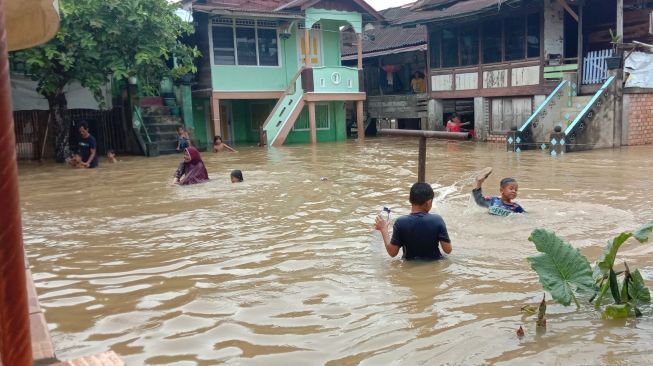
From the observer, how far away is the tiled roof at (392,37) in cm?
2666

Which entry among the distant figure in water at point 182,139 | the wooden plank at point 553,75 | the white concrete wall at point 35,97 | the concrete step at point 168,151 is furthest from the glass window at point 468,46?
the white concrete wall at point 35,97

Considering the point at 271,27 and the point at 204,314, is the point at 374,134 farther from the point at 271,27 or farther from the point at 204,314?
the point at 204,314

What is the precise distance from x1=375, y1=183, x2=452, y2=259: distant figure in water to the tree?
1201 centimetres

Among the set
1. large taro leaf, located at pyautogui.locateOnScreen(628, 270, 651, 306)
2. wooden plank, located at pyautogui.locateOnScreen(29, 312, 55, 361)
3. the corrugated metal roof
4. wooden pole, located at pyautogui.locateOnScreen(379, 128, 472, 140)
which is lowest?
large taro leaf, located at pyautogui.locateOnScreen(628, 270, 651, 306)

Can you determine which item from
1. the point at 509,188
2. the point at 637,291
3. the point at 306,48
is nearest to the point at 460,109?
the point at 306,48

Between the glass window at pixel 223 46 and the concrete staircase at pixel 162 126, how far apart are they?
2.62 metres

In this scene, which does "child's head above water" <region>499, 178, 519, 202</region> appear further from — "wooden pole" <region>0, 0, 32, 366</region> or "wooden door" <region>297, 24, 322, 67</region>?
"wooden door" <region>297, 24, 322, 67</region>

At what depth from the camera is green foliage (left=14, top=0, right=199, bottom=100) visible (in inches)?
584

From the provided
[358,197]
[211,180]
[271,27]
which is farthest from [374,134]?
[358,197]

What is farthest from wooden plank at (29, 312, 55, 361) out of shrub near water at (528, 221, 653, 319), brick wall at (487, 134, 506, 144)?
brick wall at (487, 134, 506, 144)

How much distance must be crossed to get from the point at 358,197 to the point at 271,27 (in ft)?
47.1

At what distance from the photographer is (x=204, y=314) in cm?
442

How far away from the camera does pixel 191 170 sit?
1162cm

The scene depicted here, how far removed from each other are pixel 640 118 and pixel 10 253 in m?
19.1
